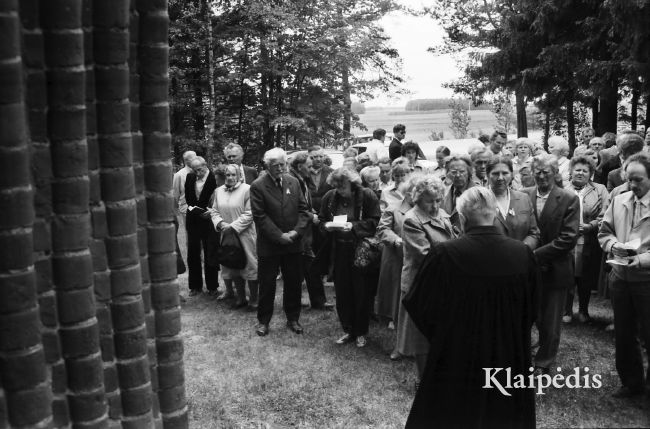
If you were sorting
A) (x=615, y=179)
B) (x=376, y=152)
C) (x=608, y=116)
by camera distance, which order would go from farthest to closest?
(x=608, y=116), (x=376, y=152), (x=615, y=179)

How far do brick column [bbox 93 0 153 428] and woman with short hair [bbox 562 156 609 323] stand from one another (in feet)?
16.4

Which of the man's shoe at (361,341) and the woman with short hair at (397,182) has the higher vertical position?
the woman with short hair at (397,182)

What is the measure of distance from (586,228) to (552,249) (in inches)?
64.1

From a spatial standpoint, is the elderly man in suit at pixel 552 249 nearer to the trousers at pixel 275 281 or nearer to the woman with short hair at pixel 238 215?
the trousers at pixel 275 281

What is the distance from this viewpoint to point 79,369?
2.18 m

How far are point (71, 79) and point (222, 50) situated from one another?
15989mm

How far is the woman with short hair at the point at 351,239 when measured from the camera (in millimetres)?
6305

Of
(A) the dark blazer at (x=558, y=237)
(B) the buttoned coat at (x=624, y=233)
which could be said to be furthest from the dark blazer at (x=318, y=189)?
(B) the buttoned coat at (x=624, y=233)

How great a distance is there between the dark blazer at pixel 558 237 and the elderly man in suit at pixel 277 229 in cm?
251

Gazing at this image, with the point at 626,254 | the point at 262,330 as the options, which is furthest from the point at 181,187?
the point at 626,254

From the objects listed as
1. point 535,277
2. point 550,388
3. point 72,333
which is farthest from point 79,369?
point 550,388

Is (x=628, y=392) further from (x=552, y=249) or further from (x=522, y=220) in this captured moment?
(x=522, y=220)

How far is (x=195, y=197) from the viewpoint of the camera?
8.19 meters

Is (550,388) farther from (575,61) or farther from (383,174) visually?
(575,61)
